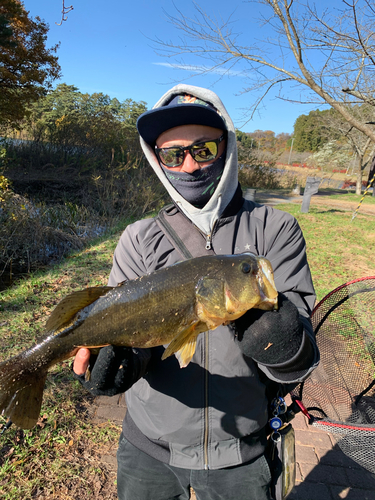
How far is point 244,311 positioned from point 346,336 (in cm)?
207

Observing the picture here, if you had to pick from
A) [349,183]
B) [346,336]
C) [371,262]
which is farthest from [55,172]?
[349,183]

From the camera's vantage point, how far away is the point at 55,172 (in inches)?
717

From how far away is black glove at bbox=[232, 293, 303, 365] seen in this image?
1.58 metres

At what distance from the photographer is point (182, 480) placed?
6.23ft

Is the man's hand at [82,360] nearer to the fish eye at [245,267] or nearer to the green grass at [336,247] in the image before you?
the fish eye at [245,267]

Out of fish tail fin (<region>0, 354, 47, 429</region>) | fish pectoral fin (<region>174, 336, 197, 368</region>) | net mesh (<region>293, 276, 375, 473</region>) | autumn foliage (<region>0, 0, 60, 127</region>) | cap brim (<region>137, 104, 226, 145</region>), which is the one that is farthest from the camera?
autumn foliage (<region>0, 0, 60, 127</region>)

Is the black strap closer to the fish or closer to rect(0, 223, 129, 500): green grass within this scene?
the fish

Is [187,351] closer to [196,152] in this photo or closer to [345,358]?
[196,152]

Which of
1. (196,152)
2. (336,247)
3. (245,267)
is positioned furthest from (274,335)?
(336,247)

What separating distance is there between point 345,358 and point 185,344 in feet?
6.80

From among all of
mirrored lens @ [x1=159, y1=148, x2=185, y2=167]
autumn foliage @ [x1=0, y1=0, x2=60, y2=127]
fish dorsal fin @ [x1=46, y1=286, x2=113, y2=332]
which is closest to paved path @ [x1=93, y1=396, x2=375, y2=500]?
fish dorsal fin @ [x1=46, y1=286, x2=113, y2=332]

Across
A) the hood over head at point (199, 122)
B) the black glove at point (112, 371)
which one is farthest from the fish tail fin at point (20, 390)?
the hood over head at point (199, 122)

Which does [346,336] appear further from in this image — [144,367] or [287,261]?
[144,367]

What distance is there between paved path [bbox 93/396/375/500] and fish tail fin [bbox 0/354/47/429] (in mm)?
1717
